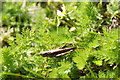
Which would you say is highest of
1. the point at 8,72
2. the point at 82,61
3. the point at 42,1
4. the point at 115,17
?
the point at 42,1

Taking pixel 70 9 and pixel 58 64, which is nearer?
pixel 58 64

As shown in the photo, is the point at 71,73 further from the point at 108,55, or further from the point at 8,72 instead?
the point at 8,72

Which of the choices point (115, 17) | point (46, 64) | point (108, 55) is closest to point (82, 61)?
point (108, 55)

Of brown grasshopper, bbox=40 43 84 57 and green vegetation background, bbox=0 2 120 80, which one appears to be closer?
green vegetation background, bbox=0 2 120 80

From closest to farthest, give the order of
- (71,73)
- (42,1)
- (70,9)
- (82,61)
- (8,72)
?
(82,61), (71,73), (8,72), (70,9), (42,1)

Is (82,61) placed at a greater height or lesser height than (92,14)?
lesser

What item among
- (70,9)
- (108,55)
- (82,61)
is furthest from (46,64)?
(70,9)

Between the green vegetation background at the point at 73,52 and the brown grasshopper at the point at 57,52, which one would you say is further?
the brown grasshopper at the point at 57,52

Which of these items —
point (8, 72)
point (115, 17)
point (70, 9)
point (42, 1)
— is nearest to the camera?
point (8, 72)

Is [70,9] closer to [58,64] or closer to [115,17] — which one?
[115,17]
